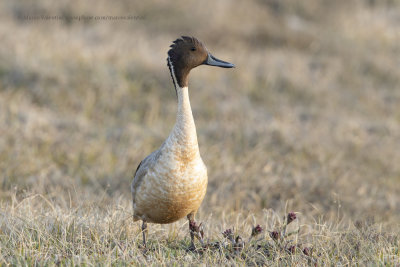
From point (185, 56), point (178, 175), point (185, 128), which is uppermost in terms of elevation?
point (185, 56)

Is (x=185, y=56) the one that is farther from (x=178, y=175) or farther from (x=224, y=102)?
(x=224, y=102)

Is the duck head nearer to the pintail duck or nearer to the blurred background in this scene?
the pintail duck

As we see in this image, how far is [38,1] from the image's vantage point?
12.6m

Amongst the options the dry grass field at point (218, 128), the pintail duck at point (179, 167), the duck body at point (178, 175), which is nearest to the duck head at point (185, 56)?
the pintail duck at point (179, 167)

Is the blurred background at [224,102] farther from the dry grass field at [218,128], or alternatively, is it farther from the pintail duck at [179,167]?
the pintail duck at [179,167]

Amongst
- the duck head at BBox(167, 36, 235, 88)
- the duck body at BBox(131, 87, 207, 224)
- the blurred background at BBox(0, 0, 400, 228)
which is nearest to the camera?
the duck body at BBox(131, 87, 207, 224)

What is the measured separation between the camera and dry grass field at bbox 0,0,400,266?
12.1 feet

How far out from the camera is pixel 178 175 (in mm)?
3482

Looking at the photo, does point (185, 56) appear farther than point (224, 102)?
No

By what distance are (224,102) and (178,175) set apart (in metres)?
6.56

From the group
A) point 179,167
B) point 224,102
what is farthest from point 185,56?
point 224,102

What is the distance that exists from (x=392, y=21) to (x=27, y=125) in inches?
450

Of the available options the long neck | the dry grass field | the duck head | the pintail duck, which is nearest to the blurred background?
the dry grass field

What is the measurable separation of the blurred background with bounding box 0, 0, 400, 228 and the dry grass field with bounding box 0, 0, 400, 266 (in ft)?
0.11
